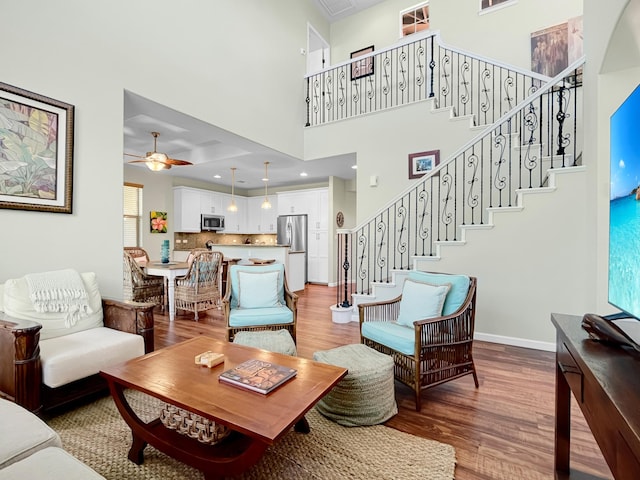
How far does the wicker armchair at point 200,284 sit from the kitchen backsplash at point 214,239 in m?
3.56

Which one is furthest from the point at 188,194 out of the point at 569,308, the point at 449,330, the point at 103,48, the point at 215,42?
A: the point at 569,308

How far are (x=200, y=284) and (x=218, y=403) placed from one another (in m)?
3.37

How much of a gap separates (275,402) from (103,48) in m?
3.50

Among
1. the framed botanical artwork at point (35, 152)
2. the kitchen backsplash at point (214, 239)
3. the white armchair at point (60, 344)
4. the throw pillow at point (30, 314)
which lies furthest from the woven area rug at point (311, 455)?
the kitchen backsplash at point (214, 239)

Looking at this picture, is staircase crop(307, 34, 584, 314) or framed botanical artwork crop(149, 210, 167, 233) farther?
framed botanical artwork crop(149, 210, 167, 233)

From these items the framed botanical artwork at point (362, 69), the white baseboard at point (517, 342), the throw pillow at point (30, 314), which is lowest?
the white baseboard at point (517, 342)

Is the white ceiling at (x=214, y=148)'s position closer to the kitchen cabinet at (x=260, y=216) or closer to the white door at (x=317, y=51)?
the white door at (x=317, y=51)

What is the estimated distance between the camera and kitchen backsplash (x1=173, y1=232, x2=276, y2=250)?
A: 784cm

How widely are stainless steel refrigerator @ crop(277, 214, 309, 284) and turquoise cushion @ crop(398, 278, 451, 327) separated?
5.27 m

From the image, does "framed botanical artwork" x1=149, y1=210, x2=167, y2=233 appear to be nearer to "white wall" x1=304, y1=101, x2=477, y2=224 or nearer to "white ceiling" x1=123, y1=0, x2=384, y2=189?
"white ceiling" x1=123, y1=0, x2=384, y2=189

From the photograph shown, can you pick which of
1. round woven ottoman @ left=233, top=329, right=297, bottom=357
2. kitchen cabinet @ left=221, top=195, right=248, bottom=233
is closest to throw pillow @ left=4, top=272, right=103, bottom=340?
round woven ottoman @ left=233, top=329, right=297, bottom=357

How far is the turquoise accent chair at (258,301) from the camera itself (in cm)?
285

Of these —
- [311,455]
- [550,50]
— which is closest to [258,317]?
[311,455]

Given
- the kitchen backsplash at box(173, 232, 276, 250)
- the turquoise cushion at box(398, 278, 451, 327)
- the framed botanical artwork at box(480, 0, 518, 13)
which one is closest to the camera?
the turquoise cushion at box(398, 278, 451, 327)
